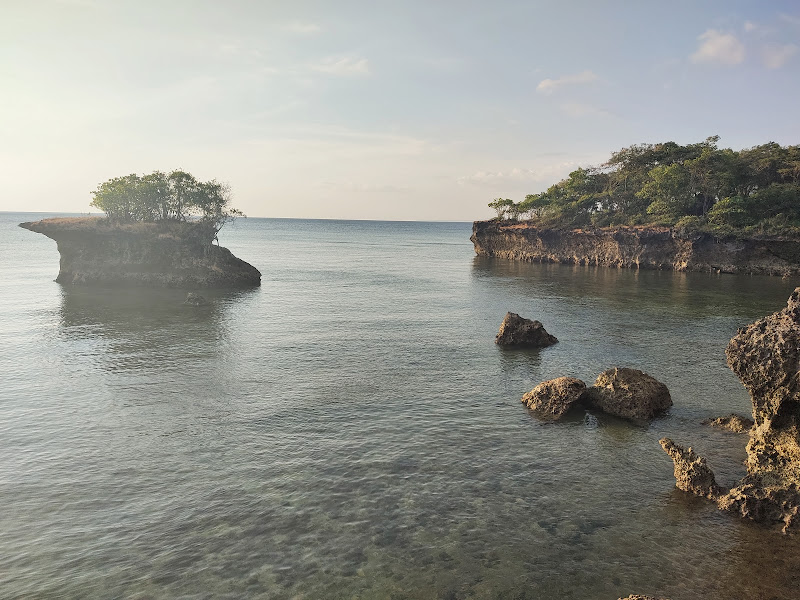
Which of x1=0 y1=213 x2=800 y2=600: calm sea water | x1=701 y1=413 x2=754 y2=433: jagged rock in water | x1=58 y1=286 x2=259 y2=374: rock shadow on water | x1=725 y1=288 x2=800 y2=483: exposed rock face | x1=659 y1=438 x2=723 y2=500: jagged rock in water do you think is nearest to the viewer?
x1=0 y1=213 x2=800 y2=600: calm sea water

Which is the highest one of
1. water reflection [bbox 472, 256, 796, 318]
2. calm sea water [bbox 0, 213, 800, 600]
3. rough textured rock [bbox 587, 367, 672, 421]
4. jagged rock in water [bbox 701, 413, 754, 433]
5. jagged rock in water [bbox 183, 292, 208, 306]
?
water reflection [bbox 472, 256, 796, 318]

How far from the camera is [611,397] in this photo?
26.6 metres

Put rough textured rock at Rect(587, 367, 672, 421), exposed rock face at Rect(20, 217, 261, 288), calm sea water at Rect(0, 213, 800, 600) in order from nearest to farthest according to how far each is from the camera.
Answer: calm sea water at Rect(0, 213, 800, 600)
rough textured rock at Rect(587, 367, 672, 421)
exposed rock face at Rect(20, 217, 261, 288)

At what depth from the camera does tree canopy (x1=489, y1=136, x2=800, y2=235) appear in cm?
9525

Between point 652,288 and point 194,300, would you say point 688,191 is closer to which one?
point 652,288

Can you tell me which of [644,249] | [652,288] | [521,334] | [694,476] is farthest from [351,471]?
[644,249]

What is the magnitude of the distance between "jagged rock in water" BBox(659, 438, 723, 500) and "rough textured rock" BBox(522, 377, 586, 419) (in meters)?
7.34

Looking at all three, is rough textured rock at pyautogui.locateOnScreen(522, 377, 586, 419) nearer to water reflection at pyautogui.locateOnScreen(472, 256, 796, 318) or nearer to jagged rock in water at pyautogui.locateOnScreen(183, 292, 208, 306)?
water reflection at pyautogui.locateOnScreen(472, 256, 796, 318)

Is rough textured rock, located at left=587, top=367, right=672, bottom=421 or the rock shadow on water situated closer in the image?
rough textured rock, located at left=587, top=367, right=672, bottom=421

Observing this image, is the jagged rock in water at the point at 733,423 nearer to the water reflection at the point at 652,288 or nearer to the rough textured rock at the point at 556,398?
the rough textured rock at the point at 556,398

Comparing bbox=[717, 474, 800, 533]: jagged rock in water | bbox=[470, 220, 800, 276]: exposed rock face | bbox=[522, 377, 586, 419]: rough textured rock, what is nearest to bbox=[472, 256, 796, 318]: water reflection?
bbox=[470, 220, 800, 276]: exposed rock face

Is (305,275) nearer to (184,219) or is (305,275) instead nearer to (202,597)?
(184,219)

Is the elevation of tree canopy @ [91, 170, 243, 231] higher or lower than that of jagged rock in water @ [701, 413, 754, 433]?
higher

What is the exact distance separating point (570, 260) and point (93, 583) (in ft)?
386
